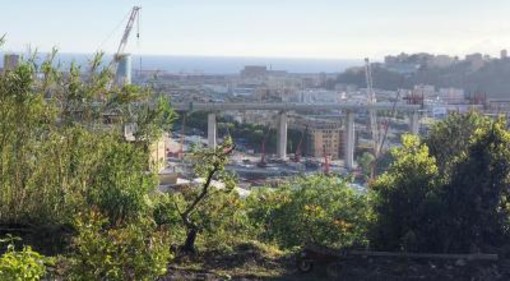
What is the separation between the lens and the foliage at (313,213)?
6.37 meters

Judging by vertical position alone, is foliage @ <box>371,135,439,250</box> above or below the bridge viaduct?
above

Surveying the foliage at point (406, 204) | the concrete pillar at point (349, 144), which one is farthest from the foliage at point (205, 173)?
the concrete pillar at point (349, 144)

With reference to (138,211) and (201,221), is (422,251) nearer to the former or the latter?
(201,221)

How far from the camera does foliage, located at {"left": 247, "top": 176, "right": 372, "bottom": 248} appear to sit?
20.9 ft

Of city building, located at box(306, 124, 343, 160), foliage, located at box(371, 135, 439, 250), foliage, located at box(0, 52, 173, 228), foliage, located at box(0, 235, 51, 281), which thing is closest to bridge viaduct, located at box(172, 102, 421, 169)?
city building, located at box(306, 124, 343, 160)

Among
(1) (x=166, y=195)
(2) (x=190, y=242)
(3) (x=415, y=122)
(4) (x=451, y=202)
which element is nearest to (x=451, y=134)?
(4) (x=451, y=202)

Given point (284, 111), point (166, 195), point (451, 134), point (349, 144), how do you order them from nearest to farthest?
1. point (166, 195)
2. point (451, 134)
3. point (349, 144)
4. point (284, 111)

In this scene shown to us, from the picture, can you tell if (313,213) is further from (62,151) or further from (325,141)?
(325,141)

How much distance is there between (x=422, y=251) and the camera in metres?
5.52

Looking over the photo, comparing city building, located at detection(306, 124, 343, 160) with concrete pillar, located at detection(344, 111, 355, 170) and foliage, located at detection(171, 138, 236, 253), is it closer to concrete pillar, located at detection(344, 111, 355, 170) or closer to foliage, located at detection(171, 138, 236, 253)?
concrete pillar, located at detection(344, 111, 355, 170)

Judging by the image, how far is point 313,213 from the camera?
262 inches

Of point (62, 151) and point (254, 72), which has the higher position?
Result: point (62, 151)

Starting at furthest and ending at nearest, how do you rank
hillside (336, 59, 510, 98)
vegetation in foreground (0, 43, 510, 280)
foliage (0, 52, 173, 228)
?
hillside (336, 59, 510, 98) → foliage (0, 52, 173, 228) → vegetation in foreground (0, 43, 510, 280)

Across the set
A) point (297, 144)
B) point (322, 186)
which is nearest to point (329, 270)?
point (322, 186)
